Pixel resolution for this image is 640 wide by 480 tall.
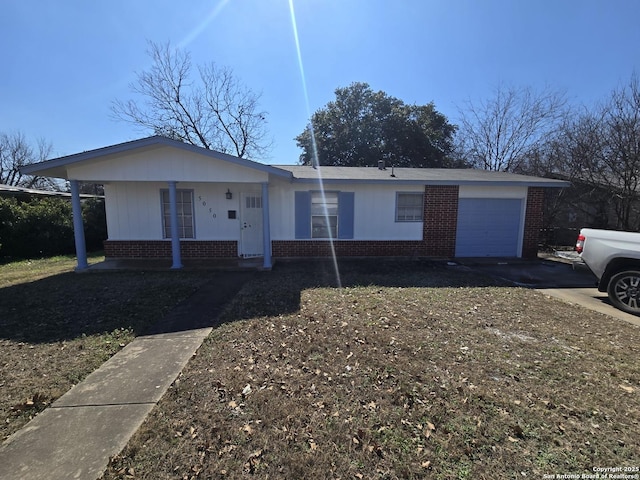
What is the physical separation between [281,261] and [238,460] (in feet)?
25.6

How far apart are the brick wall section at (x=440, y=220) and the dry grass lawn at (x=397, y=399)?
5206mm

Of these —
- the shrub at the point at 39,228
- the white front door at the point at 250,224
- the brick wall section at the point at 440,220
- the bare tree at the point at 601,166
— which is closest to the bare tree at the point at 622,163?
the bare tree at the point at 601,166

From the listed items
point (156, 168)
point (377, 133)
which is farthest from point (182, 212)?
point (377, 133)

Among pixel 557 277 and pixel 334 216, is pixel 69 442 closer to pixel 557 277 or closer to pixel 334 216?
pixel 334 216

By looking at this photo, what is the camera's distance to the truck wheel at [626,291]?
5.50 meters

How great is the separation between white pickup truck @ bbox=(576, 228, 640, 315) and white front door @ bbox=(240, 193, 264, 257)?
831cm

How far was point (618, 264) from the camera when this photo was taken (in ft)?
18.7

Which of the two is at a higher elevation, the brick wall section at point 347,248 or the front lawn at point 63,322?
the brick wall section at point 347,248

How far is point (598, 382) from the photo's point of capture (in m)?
3.22

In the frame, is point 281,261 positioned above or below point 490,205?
below

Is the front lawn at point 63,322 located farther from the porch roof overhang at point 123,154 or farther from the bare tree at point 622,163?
the bare tree at point 622,163

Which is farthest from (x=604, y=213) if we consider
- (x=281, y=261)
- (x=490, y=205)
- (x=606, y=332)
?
(x=281, y=261)

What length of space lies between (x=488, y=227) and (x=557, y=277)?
2.79 meters

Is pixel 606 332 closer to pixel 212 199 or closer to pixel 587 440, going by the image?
pixel 587 440
